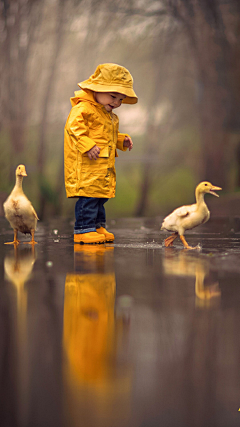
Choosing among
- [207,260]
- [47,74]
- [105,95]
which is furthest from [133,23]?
[207,260]

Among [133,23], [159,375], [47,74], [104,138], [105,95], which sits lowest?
[159,375]

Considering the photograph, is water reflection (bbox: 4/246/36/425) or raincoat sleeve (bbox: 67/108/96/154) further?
raincoat sleeve (bbox: 67/108/96/154)

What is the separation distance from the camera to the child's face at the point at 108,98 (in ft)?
9.35

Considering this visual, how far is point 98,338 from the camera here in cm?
100

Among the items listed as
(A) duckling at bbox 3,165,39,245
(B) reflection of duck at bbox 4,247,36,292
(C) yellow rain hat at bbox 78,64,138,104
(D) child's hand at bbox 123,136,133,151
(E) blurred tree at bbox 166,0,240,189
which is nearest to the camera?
(B) reflection of duck at bbox 4,247,36,292

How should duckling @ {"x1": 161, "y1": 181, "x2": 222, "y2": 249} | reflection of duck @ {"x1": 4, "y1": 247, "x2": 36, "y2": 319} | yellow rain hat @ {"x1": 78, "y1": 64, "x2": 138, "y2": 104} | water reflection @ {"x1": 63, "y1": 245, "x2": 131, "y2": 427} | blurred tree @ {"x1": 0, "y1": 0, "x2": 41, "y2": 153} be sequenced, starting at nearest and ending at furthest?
water reflection @ {"x1": 63, "y1": 245, "x2": 131, "y2": 427}, reflection of duck @ {"x1": 4, "y1": 247, "x2": 36, "y2": 319}, duckling @ {"x1": 161, "y1": 181, "x2": 222, "y2": 249}, yellow rain hat @ {"x1": 78, "y1": 64, "x2": 138, "y2": 104}, blurred tree @ {"x1": 0, "y1": 0, "x2": 41, "y2": 153}

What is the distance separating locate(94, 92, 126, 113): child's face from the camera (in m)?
2.85

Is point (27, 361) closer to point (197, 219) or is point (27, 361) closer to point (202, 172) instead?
point (197, 219)

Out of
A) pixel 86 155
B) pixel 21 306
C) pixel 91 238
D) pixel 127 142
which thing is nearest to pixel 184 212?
pixel 91 238

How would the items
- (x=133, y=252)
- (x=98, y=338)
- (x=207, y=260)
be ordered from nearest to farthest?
(x=98, y=338), (x=207, y=260), (x=133, y=252)

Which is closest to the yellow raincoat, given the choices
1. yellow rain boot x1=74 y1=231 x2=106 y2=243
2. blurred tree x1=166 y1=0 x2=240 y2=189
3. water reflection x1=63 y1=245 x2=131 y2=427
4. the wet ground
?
yellow rain boot x1=74 y1=231 x2=106 y2=243

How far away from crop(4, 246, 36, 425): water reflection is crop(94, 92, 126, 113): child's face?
3.49 ft

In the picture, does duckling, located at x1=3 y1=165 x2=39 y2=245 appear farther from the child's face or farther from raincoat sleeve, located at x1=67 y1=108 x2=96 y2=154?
the child's face

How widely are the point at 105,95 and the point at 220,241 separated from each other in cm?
121
